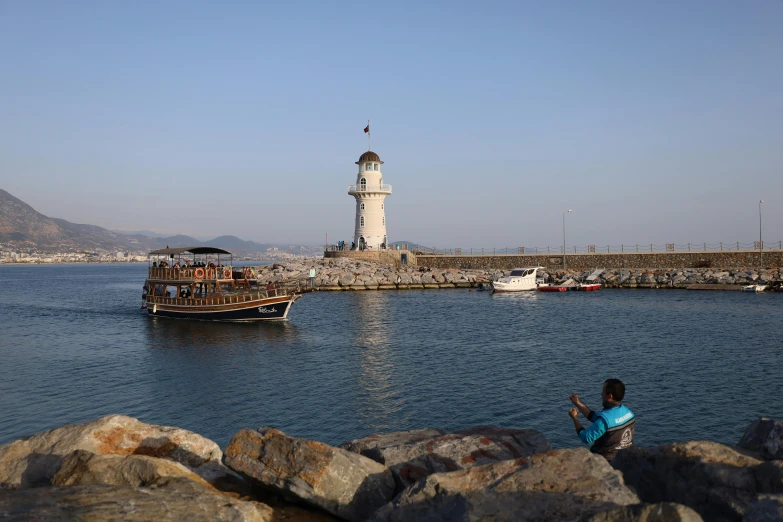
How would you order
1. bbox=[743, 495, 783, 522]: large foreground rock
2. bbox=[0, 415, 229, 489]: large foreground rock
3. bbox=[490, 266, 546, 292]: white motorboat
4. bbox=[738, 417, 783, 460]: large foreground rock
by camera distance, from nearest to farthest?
bbox=[743, 495, 783, 522]: large foreground rock < bbox=[738, 417, 783, 460]: large foreground rock < bbox=[0, 415, 229, 489]: large foreground rock < bbox=[490, 266, 546, 292]: white motorboat

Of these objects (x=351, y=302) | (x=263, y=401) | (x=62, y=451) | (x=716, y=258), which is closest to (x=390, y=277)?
(x=351, y=302)

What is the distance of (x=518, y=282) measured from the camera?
6347cm

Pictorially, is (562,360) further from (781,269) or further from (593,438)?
(781,269)

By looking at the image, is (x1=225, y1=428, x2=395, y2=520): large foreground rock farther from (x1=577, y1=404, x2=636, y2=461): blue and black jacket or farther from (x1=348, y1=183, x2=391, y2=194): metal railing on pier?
(x1=348, y1=183, x2=391, y2=194): metal railing on pier

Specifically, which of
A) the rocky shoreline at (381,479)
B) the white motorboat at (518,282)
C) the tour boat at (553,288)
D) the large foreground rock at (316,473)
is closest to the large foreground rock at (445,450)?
the rocky shoreline at (381,479)

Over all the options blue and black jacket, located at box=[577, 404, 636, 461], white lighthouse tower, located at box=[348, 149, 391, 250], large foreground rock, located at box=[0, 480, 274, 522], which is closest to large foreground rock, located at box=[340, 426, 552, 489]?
blue and black jacket, located at box=[577, 404, 636, 461]

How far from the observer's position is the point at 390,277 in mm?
70312

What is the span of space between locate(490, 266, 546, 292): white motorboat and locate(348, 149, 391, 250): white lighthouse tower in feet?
75.9

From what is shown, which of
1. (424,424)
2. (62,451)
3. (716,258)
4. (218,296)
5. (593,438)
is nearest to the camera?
(593,438)

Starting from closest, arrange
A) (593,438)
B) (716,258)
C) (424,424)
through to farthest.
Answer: (593,438) → (424,424) → (716,258)

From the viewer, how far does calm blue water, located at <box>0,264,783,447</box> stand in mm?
18359

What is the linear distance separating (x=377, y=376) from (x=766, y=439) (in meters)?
18.3

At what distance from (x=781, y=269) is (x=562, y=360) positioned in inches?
2228

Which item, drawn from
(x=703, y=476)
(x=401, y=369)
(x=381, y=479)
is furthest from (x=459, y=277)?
(x=703, y=476)
